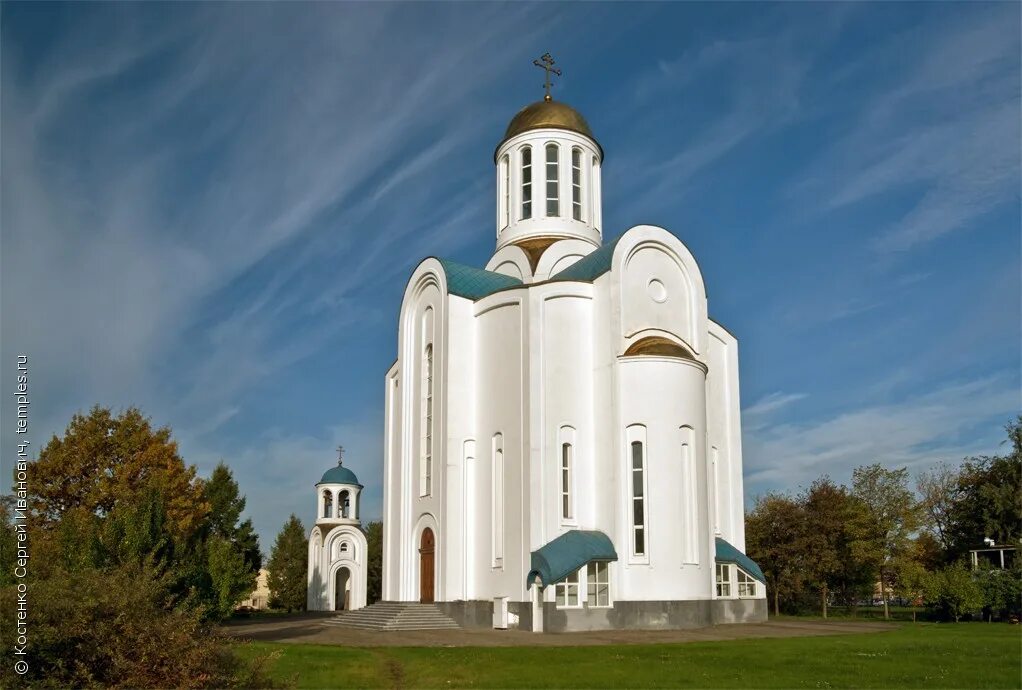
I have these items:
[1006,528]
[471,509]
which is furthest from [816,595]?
[471,509]

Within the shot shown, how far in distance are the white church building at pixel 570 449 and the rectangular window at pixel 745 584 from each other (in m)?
0.06

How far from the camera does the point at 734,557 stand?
2877 centimetres

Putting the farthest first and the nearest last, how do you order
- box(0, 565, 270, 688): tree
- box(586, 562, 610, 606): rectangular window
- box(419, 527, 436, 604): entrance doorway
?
box(419, 527, 436, 604): entrance doorway
box(586, 562, 610, 606): rectangular window
box(0, 565, 270, 688): tree

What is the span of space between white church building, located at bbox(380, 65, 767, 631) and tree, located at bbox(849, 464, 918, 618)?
693 centimetres

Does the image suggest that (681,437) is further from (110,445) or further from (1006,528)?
(110,445)

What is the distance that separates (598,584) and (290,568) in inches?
1152

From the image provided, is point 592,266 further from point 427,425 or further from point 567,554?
point 567,554

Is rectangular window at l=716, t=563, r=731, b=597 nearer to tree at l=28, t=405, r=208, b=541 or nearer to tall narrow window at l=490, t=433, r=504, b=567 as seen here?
tall narrow window at l=490, t=433, r=504, b=567

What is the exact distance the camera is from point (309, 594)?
45.5 meters

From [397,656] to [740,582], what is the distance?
14.9m

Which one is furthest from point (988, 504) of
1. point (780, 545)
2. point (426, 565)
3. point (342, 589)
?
point (342, 589)

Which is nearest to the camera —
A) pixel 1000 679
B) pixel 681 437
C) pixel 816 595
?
pixel 1000 679

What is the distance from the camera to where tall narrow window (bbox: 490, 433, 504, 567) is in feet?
85.8

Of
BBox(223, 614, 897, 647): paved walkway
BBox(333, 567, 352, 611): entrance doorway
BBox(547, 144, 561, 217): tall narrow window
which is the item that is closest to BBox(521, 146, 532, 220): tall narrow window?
BBox(547, 144, 561, 217): tall narrow window
